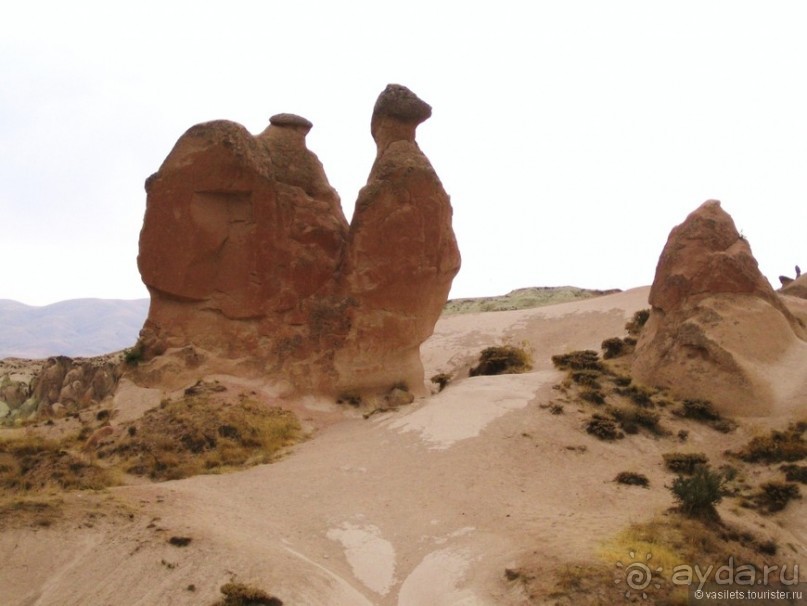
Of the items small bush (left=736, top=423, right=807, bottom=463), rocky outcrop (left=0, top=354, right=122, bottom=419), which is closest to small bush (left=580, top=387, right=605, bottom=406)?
small bush (left=736, top=423, right=807, bottom=463)

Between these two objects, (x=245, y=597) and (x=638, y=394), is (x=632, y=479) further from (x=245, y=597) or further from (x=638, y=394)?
(x=245, y=597)

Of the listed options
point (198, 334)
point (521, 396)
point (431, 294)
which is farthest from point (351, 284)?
point (521, 396)

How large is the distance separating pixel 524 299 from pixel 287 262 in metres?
32.0

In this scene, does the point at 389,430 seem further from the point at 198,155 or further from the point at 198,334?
the point at 198,155

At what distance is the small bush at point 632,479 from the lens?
13281 mm

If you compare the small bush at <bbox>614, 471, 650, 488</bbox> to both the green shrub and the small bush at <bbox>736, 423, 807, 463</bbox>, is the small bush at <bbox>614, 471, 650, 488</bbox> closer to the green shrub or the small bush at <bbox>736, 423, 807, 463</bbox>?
the small bush at <bbox>736, 423, 807, 463</bbox>

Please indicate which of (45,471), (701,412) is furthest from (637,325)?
(45,471)

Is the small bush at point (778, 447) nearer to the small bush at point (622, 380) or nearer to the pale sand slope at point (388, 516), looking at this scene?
the pale sand slope at point (388, 516)

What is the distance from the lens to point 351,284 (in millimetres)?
19781

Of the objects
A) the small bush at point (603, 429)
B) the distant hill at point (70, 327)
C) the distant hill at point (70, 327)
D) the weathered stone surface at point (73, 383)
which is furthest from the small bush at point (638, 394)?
the distant hill at point (70, 327)

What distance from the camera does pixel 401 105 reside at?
827 inches

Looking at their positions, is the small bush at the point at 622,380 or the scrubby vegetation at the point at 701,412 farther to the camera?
the small bush at the point at 622,380

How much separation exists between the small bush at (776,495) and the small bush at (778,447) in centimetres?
133

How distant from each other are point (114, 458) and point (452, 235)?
1023 centimetres
